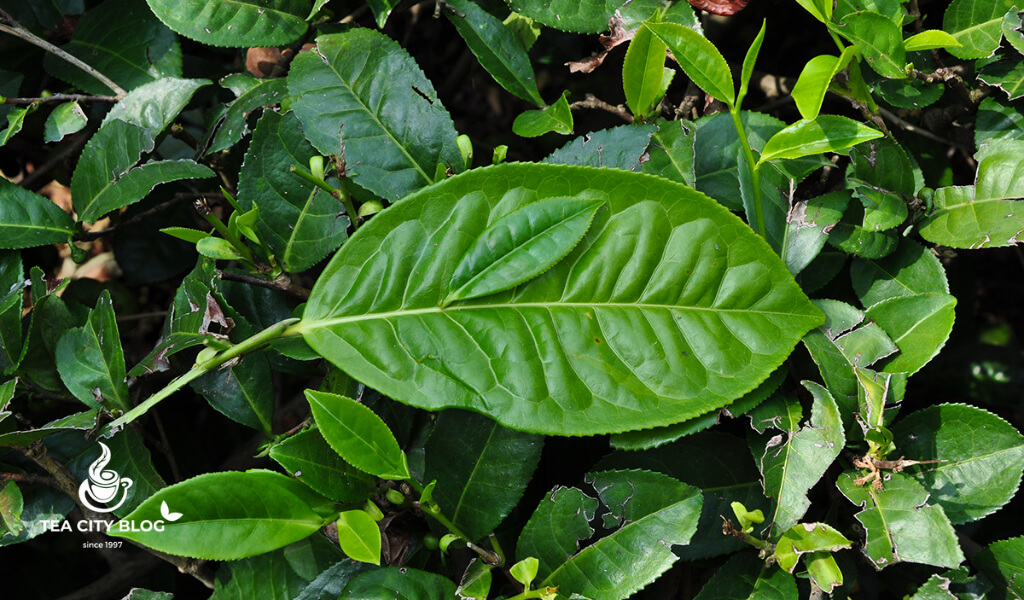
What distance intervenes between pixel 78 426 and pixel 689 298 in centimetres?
98

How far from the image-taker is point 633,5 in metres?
1.35

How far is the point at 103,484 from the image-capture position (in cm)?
123

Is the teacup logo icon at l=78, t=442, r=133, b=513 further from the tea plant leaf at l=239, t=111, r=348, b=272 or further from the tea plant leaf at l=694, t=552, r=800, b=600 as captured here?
the tea plant leaf at l=694, t=552, r=800, b=600

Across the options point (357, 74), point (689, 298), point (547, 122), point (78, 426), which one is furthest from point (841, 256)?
point (78, 426)

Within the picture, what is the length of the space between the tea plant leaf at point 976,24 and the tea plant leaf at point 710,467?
79 cm

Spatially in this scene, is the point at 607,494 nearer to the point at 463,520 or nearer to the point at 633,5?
the point at 463,520

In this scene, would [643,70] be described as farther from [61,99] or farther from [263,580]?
[61,99]

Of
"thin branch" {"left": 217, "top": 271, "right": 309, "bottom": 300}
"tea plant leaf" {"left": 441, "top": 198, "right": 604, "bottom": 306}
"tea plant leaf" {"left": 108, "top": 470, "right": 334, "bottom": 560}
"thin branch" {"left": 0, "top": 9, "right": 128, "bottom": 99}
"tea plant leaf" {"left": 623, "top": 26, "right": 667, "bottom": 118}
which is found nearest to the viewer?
"tea plant leaf" {"left": 108, "top": 470, "right": 334, "bottom": 560}

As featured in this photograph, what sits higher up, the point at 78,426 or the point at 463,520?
the point at 78,426

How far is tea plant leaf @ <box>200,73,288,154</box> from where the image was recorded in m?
1.38

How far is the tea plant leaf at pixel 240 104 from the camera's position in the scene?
4.53 feet

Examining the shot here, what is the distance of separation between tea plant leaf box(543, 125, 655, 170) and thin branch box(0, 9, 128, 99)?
36.8 inches

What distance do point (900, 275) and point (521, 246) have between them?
0.68 meters

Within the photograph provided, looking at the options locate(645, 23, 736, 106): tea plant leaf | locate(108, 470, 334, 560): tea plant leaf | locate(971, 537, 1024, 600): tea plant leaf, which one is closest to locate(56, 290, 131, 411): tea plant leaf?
locate(108, 470, 334, 560): tea plant leaf
